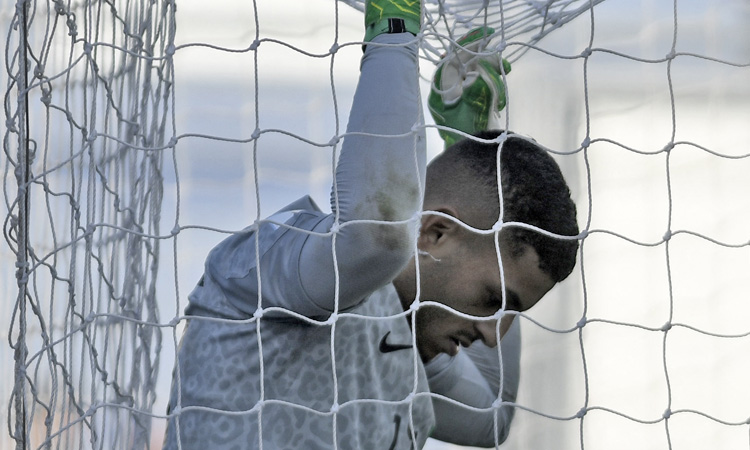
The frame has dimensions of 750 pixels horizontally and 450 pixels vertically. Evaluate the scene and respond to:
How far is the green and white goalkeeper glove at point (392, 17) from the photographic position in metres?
0.81

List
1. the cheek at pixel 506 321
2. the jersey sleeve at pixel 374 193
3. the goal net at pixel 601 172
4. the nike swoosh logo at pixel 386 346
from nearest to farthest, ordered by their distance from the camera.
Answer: the jersey sleeve at pixel 374 193 < the nike swoosh logo at pixel 386 346 < the cheek at pixel 506 321 < the goal net at pixel 601 172

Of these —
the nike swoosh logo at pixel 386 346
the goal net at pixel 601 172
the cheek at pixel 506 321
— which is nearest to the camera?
the nike swoosh logo at pixel 386 346

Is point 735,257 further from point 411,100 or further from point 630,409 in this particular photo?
point 411,100

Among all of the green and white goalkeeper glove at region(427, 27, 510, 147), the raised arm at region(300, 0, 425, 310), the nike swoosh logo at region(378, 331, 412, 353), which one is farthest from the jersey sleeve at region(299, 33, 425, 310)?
the green and white goalkeeper glove at region(427, 27, 510, 147)

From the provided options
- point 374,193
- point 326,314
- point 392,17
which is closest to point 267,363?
point 326,314

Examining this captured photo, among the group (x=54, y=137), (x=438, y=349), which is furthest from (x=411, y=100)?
(x=54, y=137)

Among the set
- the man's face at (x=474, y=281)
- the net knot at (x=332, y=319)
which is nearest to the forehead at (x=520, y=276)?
the man's face at (x=474, y=281)

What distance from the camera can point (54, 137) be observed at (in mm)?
1338

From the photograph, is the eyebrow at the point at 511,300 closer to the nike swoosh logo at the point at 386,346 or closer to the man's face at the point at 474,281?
the man's face at the point at 474,281

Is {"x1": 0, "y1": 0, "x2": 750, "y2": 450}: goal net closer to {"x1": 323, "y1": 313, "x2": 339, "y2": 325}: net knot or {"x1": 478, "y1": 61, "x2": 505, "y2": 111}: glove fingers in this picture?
{"x1": 478, "y1": 61, "x2": 505, "y2": 111}: glove fingers

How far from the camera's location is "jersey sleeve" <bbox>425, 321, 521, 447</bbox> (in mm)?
1135

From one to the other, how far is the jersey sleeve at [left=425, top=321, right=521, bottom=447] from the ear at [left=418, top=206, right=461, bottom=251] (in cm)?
20

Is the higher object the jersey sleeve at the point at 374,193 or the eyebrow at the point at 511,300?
the jersey sleeve at the point at 374,193

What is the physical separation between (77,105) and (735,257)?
6.21ft
